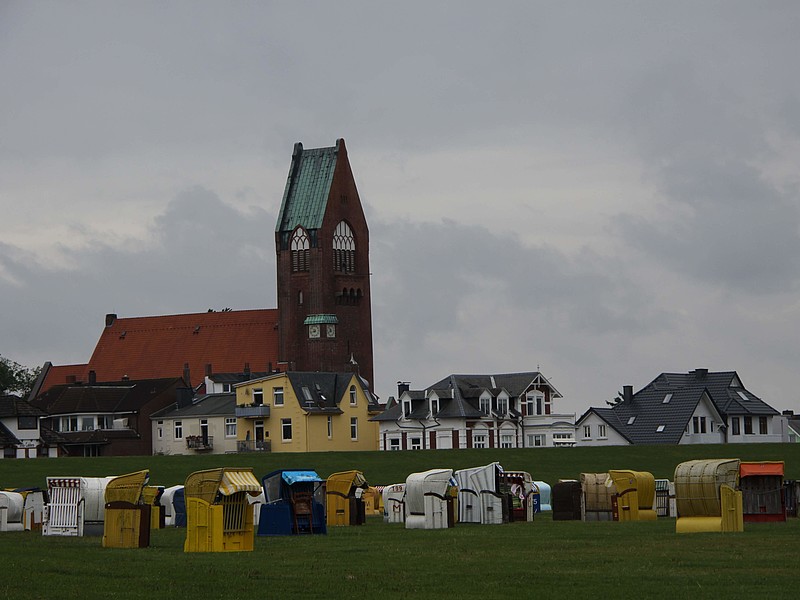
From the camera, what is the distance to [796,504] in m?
46.9

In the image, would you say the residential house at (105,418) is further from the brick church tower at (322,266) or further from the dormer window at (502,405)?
→ the dormer window at (502,405)

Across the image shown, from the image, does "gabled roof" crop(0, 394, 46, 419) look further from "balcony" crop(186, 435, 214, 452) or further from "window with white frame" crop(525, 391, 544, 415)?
"window with white frame" crop(525, 391, 544, 415)

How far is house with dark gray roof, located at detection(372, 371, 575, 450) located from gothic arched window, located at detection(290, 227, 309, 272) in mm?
51010

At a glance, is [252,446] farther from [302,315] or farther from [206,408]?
[302,315]

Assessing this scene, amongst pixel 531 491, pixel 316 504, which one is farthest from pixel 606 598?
pixel 531 491

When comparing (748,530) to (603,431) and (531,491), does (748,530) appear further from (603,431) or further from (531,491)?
(603,431)

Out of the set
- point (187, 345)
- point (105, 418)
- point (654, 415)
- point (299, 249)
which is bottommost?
point (654, 415)

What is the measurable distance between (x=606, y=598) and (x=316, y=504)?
1919 cm

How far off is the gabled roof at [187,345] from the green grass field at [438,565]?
129040mm

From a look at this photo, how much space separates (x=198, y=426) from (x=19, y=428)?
1531 centimetres

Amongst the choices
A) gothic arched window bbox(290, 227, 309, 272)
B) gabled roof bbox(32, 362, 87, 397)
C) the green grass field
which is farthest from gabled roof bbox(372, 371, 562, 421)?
the green grass field

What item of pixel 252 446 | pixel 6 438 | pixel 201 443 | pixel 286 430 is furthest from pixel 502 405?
pixel 6 438

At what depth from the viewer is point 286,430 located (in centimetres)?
12625

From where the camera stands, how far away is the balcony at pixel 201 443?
13175 cm
